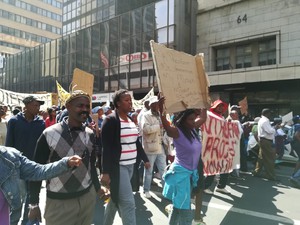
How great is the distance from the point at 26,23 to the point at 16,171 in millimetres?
73762

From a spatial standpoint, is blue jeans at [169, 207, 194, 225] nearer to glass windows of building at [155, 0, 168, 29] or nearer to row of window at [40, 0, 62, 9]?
glass windows of building at [155, 0, 168, 29]

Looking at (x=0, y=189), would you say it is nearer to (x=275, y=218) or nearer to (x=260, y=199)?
(x=275, y=218)

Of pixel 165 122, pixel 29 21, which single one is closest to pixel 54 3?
pixel 29 21

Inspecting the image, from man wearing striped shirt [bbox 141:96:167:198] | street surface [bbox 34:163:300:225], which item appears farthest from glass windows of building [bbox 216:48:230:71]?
man wearing striped shirt [bbox 141:96:167:198]

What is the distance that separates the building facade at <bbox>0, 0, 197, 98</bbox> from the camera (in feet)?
75.6

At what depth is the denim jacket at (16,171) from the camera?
1.93 m

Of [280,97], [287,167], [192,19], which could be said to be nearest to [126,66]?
[192,19]

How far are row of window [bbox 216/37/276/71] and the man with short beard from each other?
64.3ft

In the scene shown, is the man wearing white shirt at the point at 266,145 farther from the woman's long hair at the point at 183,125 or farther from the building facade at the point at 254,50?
the building facade at the point at 254,50

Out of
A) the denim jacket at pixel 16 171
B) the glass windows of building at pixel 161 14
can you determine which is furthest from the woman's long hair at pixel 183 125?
the glass windows of building at pixel 161 14

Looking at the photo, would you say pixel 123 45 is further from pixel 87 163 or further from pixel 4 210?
pixel 4 210

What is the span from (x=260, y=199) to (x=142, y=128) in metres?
2.57

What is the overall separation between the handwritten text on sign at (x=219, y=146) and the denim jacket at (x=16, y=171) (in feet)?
11.6

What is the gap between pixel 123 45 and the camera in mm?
26047
